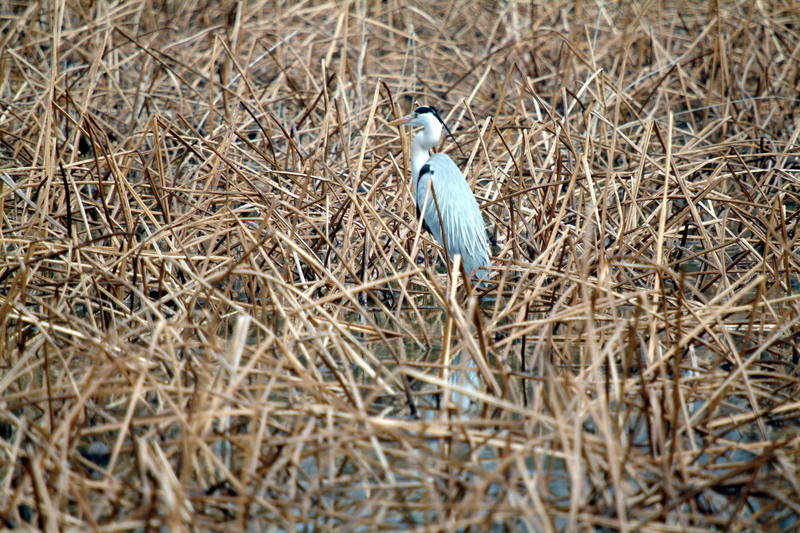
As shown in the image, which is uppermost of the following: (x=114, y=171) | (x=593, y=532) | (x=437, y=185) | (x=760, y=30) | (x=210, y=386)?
(x=760, y=30)

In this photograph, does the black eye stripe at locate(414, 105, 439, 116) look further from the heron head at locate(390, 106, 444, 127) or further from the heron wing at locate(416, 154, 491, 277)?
the heron wing at locate(416, 154, 491, 277)

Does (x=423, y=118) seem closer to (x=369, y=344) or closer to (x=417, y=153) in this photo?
(x=417, y=153)

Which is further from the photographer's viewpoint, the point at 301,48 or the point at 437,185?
the point at 301,48

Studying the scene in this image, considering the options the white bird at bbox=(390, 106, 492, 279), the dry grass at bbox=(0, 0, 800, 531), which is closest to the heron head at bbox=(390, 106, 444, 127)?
the white bird at bbox=(390, 106, 492, 279)

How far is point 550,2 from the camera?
842cm

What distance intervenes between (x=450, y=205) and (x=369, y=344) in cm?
115

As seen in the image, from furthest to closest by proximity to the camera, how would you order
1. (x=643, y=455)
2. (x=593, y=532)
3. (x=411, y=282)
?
(x=411, y=282) → (x=643, y=455) → (x=593, y=532)

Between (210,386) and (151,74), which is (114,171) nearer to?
(210,386)

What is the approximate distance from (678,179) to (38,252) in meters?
3.09

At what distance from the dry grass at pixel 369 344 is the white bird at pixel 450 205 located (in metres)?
0.16

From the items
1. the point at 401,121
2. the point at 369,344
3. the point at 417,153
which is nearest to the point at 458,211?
the point at 417,153

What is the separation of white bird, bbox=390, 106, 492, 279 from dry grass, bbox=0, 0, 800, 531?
A: 0.53ft

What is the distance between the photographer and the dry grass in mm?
2580

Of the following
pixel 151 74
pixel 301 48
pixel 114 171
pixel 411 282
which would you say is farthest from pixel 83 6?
pixel 411 282
